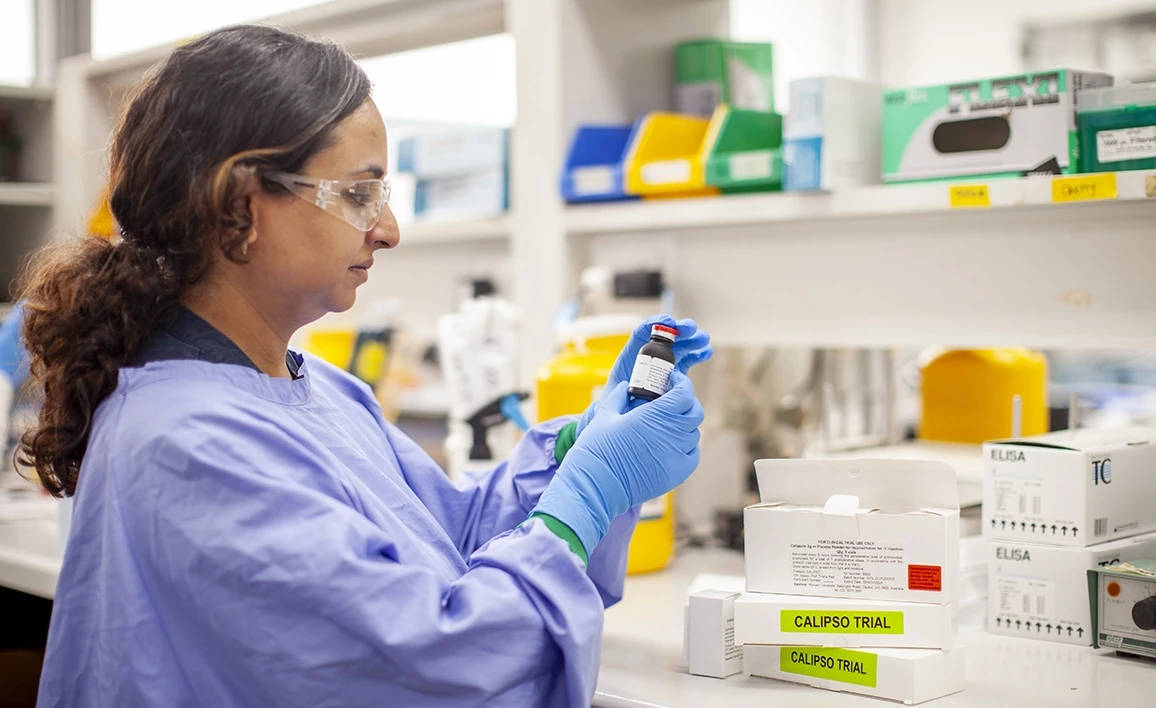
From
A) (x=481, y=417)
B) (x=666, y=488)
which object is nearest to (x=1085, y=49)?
(x=481, y=417)

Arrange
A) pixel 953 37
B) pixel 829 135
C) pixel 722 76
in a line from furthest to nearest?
pixel 953 37 → pixel 722 76 → pixel 829 135

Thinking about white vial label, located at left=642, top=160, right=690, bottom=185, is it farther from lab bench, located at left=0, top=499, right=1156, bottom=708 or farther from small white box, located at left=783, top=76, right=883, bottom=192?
lab bench, located at left=0, top=499, right=1156, bottom=708

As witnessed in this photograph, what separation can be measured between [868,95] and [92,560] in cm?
132

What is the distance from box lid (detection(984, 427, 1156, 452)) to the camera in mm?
1435

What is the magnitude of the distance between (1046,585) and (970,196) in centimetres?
55

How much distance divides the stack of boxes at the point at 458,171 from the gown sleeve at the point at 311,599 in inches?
53.4

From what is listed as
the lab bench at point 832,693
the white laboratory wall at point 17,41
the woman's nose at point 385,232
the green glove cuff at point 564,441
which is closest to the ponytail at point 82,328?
the woman's nose at point 385,232

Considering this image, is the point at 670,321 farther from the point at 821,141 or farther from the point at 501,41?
the point at 501,41

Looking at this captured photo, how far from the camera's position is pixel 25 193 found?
11.2 ft

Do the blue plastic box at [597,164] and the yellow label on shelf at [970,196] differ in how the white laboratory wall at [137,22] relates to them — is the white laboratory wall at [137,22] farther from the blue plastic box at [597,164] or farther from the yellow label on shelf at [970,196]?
the yellow label on shelf at [970,196]

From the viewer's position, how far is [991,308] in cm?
171

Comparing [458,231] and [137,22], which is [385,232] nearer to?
[458,231]

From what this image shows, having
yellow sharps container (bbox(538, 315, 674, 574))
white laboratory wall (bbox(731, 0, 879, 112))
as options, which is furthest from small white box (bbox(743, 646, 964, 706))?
white laboratory wall (bbox(731, 0, 879, 112))

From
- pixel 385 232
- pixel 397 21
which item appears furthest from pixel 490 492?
pixel 397 21
